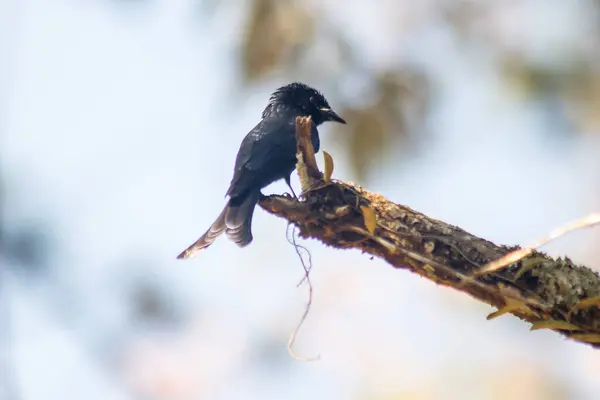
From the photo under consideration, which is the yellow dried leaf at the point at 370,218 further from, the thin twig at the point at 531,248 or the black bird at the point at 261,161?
the black bird at the point at 261,161

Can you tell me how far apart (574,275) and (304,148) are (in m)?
1.25

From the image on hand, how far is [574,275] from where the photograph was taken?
8.62 ft

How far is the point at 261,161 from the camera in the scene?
453 cm

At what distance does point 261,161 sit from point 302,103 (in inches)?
44.8

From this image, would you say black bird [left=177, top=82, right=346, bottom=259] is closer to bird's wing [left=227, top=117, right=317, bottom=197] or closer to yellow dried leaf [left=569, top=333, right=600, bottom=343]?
bird's wing [left=227, top=117, right=317, bottom=197]

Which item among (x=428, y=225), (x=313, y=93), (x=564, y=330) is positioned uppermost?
(x=313, y=93)

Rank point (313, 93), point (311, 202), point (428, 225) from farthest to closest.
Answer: point (313, 93) → point (311, 202) → point (428, 225)

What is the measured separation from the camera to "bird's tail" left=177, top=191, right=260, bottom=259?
164 inches

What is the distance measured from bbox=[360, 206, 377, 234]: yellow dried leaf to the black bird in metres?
1.45

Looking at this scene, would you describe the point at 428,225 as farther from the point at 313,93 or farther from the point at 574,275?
the point at 313,93

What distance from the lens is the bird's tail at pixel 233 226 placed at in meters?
4.17

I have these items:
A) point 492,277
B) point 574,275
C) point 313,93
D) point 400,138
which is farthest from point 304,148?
point 313,93

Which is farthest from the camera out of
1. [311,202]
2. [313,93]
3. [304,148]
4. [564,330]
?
[313,93]

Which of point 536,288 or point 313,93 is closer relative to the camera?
point 536,288
